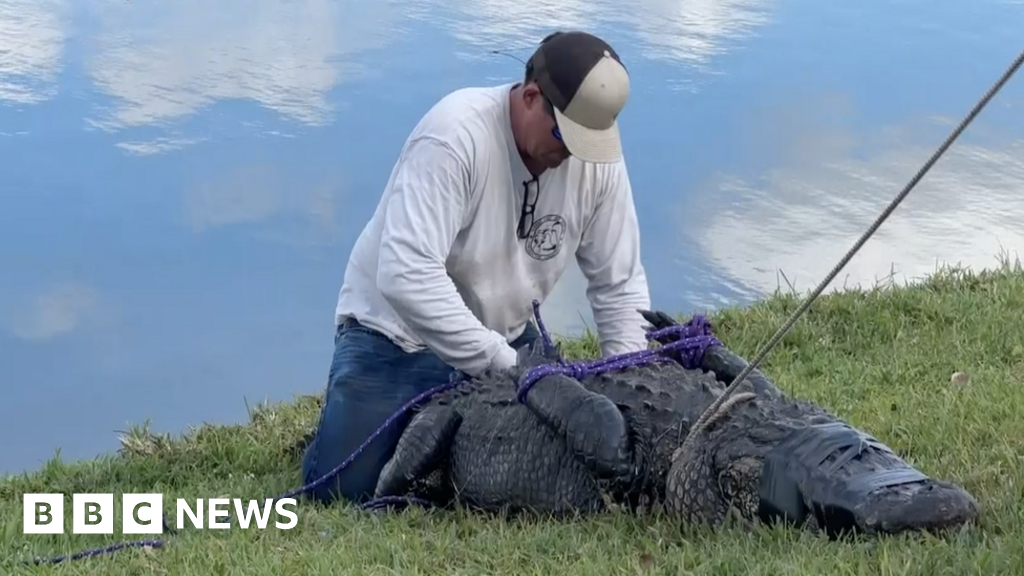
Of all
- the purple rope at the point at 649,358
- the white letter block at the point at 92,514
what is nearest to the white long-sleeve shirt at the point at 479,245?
the purple rope at the point at 649,358

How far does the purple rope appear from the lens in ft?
12.2

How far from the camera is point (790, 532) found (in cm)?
309

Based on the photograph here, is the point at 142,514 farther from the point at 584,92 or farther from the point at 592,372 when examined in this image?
the point at 584,92

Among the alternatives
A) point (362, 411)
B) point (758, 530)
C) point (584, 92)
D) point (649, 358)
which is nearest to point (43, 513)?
point (362, 411)

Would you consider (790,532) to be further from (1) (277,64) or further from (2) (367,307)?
(1) (277,64)

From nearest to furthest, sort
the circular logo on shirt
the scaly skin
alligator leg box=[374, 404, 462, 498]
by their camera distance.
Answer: the scaly skin, alligator leg box=[374, 404, 462, 498], the circular logo on shirt

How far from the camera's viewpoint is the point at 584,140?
380 centimetres

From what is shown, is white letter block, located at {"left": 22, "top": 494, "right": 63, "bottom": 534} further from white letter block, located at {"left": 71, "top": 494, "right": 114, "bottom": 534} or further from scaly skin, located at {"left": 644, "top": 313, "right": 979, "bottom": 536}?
scaly skin, located at {"left": 644, "top": 313, "right": 979, "bottom": 536}

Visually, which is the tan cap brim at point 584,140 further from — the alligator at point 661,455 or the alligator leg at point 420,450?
the alligator leg at point 420,450

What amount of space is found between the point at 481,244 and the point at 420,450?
0.65 metres

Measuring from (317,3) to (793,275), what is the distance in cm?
603

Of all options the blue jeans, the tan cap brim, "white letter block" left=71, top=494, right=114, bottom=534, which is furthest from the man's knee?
the tan cap brim

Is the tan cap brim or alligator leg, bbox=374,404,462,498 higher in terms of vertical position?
the tan cap brim

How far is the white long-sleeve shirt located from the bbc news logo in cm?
69
